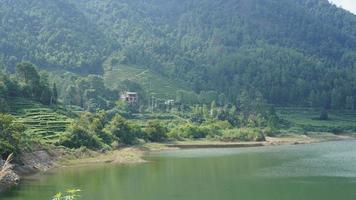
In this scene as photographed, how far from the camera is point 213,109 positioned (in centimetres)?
12538

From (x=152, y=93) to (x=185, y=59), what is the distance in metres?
51.1

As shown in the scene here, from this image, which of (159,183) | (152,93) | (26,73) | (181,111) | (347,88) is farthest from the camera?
(347,88)

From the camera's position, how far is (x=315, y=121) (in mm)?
131750

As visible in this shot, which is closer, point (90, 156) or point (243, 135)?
point (90, 156)

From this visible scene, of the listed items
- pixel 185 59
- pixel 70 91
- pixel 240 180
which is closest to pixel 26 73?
pixel 70 91

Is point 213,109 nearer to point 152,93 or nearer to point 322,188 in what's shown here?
point 152,93

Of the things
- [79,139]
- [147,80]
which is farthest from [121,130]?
[147,80]

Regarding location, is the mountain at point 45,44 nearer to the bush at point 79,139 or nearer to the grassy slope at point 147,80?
the grassy slope at point 147,80

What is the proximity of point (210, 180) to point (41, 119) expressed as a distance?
33852 mm

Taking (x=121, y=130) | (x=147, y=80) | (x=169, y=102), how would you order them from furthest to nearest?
(x=147, y=80), (x=169, y=102), (x=121, y=130)

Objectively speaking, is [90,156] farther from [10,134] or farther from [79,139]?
[10,134]

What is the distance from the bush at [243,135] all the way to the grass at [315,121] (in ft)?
43.9

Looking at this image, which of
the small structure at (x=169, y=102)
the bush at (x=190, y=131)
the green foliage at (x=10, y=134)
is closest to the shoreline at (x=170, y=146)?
the bush at (x=190, y=131)

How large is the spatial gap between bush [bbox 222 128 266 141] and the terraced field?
34.1 m
